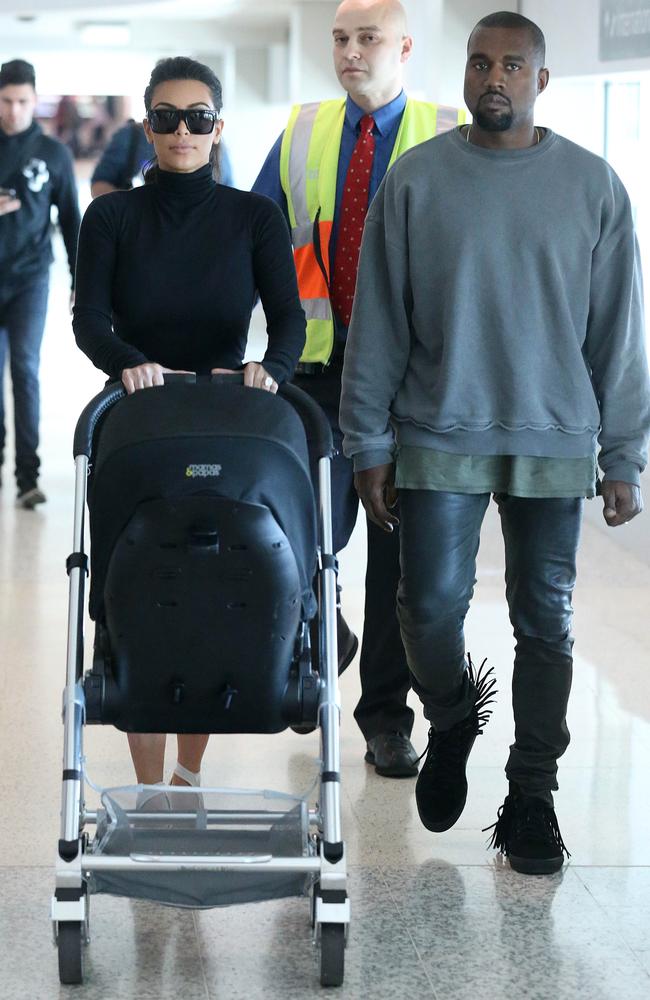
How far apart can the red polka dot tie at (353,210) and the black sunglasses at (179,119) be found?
570 millimetres

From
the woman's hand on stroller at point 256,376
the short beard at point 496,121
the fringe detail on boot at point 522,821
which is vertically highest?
the short beard at point 496,121

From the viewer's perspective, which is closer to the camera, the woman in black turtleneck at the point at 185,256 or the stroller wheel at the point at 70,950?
the stroller wheel at the point at 70,950

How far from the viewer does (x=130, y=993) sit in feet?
7.97

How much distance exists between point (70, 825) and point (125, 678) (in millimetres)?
243

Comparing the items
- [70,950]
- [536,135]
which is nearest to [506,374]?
[536,135]

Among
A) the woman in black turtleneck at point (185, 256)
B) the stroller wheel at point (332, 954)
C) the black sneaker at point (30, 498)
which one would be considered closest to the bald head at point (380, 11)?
the woman in black turtleneck at point (185, 256)

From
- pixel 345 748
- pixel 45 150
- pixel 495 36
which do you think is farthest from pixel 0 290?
pixel 495 36

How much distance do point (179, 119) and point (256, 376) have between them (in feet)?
1.68

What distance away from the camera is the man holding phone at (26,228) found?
245 inches

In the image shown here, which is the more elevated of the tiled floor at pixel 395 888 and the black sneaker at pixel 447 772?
the black sneaker at pixel 447 772

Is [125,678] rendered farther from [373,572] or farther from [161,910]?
[373,572]

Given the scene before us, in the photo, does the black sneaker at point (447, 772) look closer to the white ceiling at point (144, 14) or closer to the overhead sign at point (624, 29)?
the overhead sign at point (624, 29)

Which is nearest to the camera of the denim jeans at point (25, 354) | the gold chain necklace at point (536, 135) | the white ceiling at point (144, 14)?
the gold chain necklace at point (536, 135)

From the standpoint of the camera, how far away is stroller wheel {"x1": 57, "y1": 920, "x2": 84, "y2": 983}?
7.89 feet
